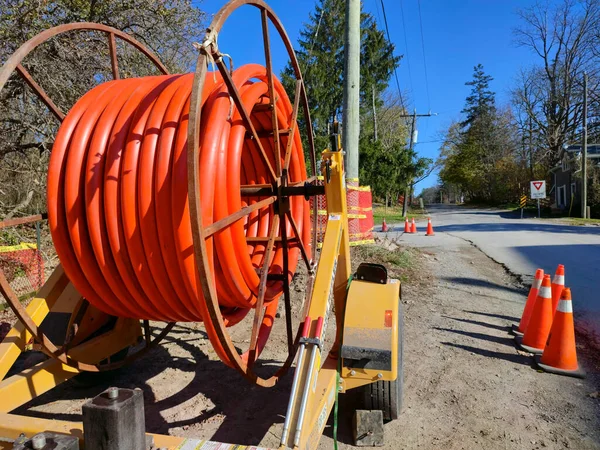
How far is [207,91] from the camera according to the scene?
8.54 feet

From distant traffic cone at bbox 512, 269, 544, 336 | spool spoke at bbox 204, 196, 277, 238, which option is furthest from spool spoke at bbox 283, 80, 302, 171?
distant traffic cone at bbox 512, 269, 544, 336

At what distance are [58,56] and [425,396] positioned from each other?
774 centimetres

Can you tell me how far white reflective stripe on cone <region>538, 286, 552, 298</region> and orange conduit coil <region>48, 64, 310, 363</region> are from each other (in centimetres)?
327

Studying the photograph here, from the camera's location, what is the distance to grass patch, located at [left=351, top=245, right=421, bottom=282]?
25.6 feet

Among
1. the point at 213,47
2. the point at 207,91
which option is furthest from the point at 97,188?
the point at 213,47

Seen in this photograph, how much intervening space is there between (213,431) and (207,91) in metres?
2.31

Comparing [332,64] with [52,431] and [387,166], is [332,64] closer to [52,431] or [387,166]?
[387,166]

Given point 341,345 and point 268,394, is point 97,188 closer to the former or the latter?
point 341,345

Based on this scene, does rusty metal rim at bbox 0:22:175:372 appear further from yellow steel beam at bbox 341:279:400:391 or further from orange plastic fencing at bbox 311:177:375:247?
orange plastic fencing at bbox 311:177:375:247

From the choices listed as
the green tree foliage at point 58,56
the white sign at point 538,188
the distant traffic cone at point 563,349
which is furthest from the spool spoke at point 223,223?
the white sign at point 538,188

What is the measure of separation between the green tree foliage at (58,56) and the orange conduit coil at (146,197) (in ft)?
15.1

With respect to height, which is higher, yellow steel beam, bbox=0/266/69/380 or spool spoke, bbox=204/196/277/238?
spool spoke, bbox=204/196/277/238

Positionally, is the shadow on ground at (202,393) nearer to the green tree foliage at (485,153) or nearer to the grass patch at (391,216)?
the grass patch at (391,216)

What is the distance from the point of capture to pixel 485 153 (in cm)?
5497
